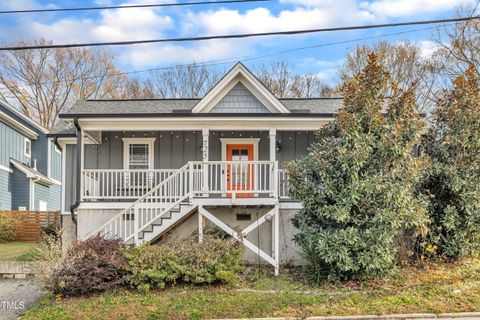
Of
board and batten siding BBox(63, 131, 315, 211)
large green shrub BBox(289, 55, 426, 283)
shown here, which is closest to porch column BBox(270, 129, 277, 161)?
board and batten siding BBox(63, 131, 315, 211)

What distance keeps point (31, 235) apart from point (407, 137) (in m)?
14.9

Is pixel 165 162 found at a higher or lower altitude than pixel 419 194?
higher

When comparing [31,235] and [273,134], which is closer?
[273,134]

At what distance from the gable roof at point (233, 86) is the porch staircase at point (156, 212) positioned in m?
2.72

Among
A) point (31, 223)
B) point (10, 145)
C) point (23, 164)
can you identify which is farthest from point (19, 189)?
point (31, 223)

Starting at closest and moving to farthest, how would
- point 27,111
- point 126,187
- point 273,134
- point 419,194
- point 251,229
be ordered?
1. point 419,194
2. point 251,229
3. point 273,134
4. point 126,187
5. point 27,111

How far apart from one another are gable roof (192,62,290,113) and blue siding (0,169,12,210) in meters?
11.8

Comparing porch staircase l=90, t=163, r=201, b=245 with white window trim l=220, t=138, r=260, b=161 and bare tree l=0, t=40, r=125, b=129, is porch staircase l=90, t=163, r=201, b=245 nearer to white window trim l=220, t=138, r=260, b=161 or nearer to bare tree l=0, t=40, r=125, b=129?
white window trim l=220, t=138, r=260, b=161

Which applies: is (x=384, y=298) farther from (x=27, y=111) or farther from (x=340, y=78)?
(x=27, y=111)

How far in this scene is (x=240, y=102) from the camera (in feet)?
42.1

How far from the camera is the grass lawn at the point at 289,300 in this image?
7.14 m

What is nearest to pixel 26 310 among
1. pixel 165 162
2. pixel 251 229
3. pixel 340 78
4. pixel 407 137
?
pixel 251 229

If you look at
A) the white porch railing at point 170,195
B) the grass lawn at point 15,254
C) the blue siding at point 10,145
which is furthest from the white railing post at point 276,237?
the blue siding at point 10,145

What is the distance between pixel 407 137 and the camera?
28.4 ft
